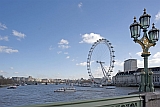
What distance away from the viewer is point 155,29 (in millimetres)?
7980

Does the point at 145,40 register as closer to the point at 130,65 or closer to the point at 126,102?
the point at 126,102

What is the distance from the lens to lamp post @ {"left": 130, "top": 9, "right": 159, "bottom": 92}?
718 centimetres

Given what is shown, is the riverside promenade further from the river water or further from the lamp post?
the river water

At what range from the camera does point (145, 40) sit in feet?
25.7

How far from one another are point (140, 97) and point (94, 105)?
2215 mm

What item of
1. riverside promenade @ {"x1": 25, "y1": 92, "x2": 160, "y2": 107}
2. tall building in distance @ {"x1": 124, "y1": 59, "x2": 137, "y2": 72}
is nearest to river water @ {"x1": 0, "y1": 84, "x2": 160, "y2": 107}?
riverside promenade @ {"x1": 25, "y1": 92, "x2": 160, "y2": 107}

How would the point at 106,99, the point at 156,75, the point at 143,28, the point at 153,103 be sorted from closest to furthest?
the point at 106,99
the point at 153,103
the point at 143,28
the point at 156,75

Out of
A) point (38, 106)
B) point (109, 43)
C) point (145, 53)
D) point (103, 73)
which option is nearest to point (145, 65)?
point (145, 53)

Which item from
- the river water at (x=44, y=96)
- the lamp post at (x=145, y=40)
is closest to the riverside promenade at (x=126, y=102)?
the lamp post at (x=145, y=40)

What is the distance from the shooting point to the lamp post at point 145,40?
7181 millimetres

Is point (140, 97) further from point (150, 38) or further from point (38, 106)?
point (38, 106)

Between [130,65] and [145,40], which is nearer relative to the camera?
[145,40]

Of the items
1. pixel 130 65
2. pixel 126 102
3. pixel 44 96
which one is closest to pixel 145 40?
pixel 126 102

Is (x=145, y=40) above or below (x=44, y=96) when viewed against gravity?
above
